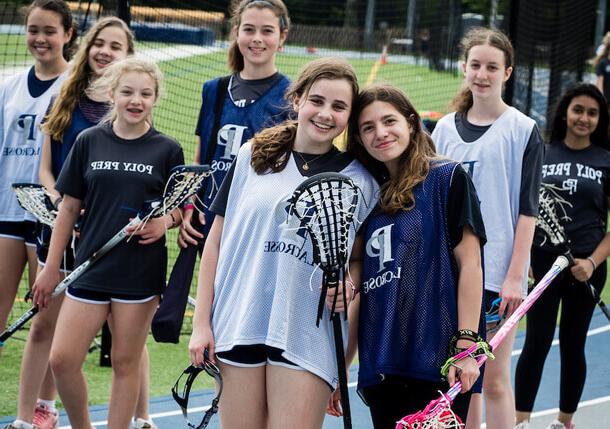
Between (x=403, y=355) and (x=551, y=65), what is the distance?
10.4 meters

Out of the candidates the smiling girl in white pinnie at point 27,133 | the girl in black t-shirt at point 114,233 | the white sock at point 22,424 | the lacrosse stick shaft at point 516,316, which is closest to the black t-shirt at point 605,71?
the lacrosse stick shaft at point 516,316

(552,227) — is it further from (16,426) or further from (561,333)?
(16,426)

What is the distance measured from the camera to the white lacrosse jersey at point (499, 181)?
451cm

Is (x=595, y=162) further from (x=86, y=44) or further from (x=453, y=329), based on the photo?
(x=86, y=44)

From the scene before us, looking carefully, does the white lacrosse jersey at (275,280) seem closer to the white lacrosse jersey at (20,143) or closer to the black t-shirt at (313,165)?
the black t-shirt at (313,165)

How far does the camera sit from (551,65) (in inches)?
520

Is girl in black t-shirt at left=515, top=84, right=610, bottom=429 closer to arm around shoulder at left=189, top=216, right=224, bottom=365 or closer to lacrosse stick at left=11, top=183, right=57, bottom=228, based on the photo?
arm around shoulder at left=189, top=216, right=224, bottom=365

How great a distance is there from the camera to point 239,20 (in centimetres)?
489

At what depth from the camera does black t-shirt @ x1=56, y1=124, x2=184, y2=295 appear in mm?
4508

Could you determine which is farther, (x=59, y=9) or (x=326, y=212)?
(x=59, y=9)

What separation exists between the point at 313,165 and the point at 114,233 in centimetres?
132

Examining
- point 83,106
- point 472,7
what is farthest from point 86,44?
point 472,7

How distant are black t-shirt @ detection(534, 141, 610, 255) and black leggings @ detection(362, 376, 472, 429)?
2.15 meters

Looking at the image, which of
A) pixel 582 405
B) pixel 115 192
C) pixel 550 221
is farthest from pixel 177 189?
pixel 582 405
